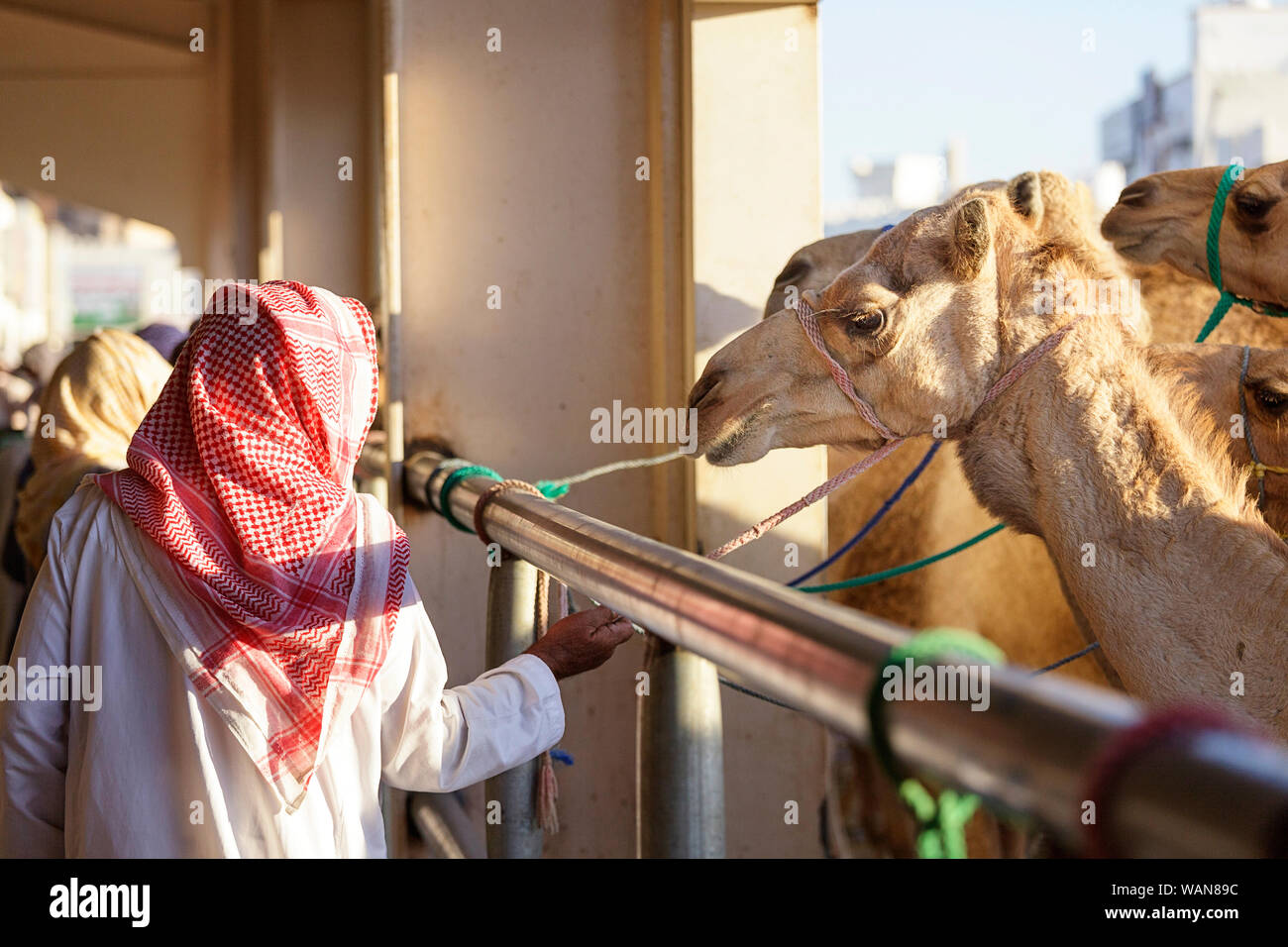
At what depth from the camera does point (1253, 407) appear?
290cm

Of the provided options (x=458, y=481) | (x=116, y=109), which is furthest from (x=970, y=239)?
(x=116, y=109)

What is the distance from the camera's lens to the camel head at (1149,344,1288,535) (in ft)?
9.37

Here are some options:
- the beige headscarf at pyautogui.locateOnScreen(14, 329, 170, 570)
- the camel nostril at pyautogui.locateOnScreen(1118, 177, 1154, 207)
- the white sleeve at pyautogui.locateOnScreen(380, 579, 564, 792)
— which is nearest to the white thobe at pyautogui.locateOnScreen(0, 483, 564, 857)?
the white sleeve at pyautogui.locateOnScreen(380, 579, 564, 792)

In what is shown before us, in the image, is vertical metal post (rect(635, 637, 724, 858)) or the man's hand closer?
vertical metal post (rect(635, 637, 724, 858))

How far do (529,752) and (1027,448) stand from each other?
1349 mm

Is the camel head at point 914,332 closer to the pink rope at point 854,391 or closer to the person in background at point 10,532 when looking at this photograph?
the pink rope at point 854,391

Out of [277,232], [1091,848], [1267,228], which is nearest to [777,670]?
[1091,848]

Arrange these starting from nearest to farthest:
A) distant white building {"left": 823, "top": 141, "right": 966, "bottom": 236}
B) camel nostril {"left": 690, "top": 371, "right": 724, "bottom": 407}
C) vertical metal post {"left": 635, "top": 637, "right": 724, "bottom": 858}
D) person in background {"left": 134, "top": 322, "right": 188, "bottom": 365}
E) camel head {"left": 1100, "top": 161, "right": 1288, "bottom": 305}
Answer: vertical metal post {"left": 635, "top": 637, "right": 724, "bottom": 858} < camel nostril {"left": 690, "top": 371, "right": 724, "bottom": 407} < camel head {"left": 1100, "top": 161, "right": 1288, "bottom": 305} < person in background {"left": 134, "top": 322, "right": 188, "bottom": 365} < distant white building {"left": 823, "top": 141, "right": 966, "bottom": 236}

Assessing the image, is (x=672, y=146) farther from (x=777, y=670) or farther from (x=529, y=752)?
(x=777, y=670)

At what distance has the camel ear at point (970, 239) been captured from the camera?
2504mm

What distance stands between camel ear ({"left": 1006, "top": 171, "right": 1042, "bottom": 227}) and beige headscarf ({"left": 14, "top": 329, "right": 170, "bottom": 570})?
2353 millimetres

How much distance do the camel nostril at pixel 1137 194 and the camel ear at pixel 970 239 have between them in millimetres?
861

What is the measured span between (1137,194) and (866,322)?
1097mm

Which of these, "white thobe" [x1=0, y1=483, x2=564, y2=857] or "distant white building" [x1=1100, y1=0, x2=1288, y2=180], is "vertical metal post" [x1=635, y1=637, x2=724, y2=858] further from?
"distant white building" [x1=1100, y1=0, x2=1288, y2=180]
